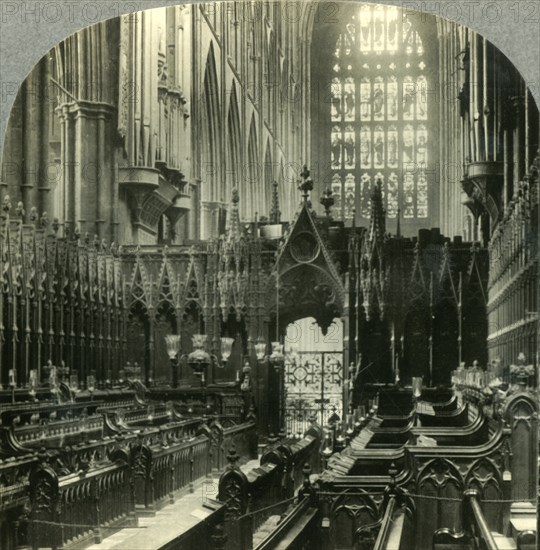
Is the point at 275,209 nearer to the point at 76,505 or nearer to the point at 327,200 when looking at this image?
the point at 327,200

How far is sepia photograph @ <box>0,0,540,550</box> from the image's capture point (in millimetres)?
8484

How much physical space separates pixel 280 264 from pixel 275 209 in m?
0.66

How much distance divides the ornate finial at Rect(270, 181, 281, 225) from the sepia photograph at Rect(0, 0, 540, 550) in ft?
0.14

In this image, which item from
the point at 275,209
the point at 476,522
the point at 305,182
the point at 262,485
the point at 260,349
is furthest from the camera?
the point at 260,349

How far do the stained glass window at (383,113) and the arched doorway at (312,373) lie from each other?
1190mm

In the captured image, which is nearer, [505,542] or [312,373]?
[505,542]

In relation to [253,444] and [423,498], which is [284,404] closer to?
[253,444]

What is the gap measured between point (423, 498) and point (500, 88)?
3659 mm

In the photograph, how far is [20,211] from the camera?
31.7 ft

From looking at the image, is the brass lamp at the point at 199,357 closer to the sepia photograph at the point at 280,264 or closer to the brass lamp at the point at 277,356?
the sepia photograph at the point at 280,264


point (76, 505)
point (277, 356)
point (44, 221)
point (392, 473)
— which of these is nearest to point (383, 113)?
point (277, 356)

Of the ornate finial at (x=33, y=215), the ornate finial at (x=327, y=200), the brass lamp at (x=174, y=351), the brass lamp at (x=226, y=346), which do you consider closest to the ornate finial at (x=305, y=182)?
the ornate finial at (x=327, y=200)

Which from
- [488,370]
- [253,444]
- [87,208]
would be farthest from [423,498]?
[87,208]

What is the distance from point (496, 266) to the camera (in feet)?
30.0
